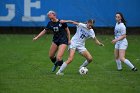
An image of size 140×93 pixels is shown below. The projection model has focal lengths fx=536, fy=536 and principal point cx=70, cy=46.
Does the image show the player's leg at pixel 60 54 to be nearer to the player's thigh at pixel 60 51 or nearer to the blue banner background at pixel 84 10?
the player's thigh at pixel 60 51

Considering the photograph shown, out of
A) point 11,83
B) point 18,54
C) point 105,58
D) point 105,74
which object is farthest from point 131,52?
point 11,83

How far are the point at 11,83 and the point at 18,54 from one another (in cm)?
897

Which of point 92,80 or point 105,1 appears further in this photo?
point 105,1

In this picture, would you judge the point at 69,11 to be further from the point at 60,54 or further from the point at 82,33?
the point at 60,54

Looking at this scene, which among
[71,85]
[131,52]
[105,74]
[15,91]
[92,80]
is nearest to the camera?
[15,91]

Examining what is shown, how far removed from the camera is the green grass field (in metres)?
14.4

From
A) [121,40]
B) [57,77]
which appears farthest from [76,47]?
[121,40]

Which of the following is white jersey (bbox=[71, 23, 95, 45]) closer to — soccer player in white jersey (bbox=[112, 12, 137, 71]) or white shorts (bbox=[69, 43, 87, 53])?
white shorts (bbox=[69, 43, 87, 53])

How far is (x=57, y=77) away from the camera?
54.7ft

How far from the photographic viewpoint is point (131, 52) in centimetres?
2584

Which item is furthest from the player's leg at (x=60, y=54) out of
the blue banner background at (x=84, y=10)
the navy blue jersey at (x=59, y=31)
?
the blue banner background at (x=84, y=10)

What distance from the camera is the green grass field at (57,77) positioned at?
14.4 metres

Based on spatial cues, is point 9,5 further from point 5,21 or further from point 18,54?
point 18,54

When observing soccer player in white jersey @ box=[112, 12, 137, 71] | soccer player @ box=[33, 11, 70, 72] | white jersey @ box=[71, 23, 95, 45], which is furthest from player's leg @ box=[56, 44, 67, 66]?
soccer player in white jersey @ box=[112, 12, 137, 71]
